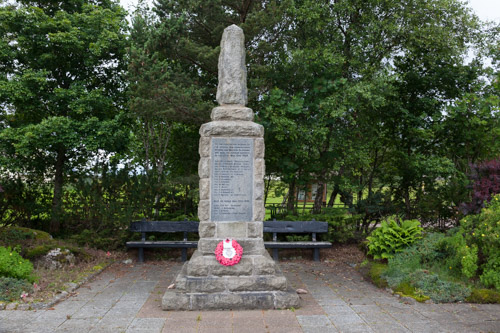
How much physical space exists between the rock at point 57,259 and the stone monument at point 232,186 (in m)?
3.18

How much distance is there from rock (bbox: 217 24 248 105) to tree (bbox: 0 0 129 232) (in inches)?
162

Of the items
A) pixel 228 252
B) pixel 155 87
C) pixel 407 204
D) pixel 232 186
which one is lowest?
pixel 228 252

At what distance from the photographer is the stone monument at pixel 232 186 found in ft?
18.1

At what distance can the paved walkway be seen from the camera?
455 cm

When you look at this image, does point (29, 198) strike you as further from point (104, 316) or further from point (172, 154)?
point (104, 316)

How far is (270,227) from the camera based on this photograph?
8.95 meters

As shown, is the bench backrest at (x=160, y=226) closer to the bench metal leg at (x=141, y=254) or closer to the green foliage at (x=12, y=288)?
the bench metal leg at (x=141, y=254)

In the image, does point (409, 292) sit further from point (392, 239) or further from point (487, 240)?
point (392, 239)

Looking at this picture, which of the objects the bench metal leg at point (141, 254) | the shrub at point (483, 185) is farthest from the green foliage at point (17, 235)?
the shrub at point (483, 185)

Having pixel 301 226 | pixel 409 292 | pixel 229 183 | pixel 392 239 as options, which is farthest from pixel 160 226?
pixel 409 292

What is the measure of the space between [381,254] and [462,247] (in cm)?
159

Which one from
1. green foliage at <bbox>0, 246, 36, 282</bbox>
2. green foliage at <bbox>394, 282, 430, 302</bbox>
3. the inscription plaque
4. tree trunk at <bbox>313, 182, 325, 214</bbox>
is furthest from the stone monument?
tree trunk at <bbox>313, 182, 325, 214</bbox>

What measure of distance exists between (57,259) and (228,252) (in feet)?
13.2

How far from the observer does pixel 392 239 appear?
7559 millimetres
